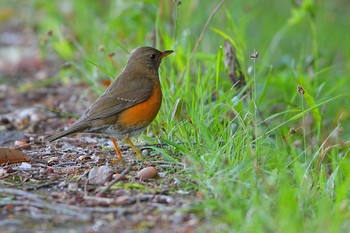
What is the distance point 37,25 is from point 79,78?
3170 mm

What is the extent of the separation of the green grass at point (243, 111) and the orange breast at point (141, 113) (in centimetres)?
17

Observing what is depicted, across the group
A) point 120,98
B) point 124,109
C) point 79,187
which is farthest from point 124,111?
point 79,187

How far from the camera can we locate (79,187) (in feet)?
16.0

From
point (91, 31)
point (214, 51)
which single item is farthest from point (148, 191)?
point (91, 31)

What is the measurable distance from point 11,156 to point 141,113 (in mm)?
1068

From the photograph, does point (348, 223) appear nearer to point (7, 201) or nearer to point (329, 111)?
point (7, 201)

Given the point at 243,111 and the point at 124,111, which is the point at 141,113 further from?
the point at 243,111

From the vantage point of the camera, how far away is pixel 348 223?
159 inches

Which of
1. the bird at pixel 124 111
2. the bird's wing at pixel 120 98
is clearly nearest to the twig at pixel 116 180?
the bird at pixel 124 111

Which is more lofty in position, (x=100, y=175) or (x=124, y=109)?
(x=124, y=109)

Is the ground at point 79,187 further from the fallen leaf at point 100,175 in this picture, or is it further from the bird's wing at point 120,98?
the bird's wing at point 120,98

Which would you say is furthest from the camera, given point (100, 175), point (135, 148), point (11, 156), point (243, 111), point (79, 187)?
point (243, 111)

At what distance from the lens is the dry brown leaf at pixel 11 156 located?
18.3ft

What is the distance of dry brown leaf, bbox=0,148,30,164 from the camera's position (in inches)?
219
